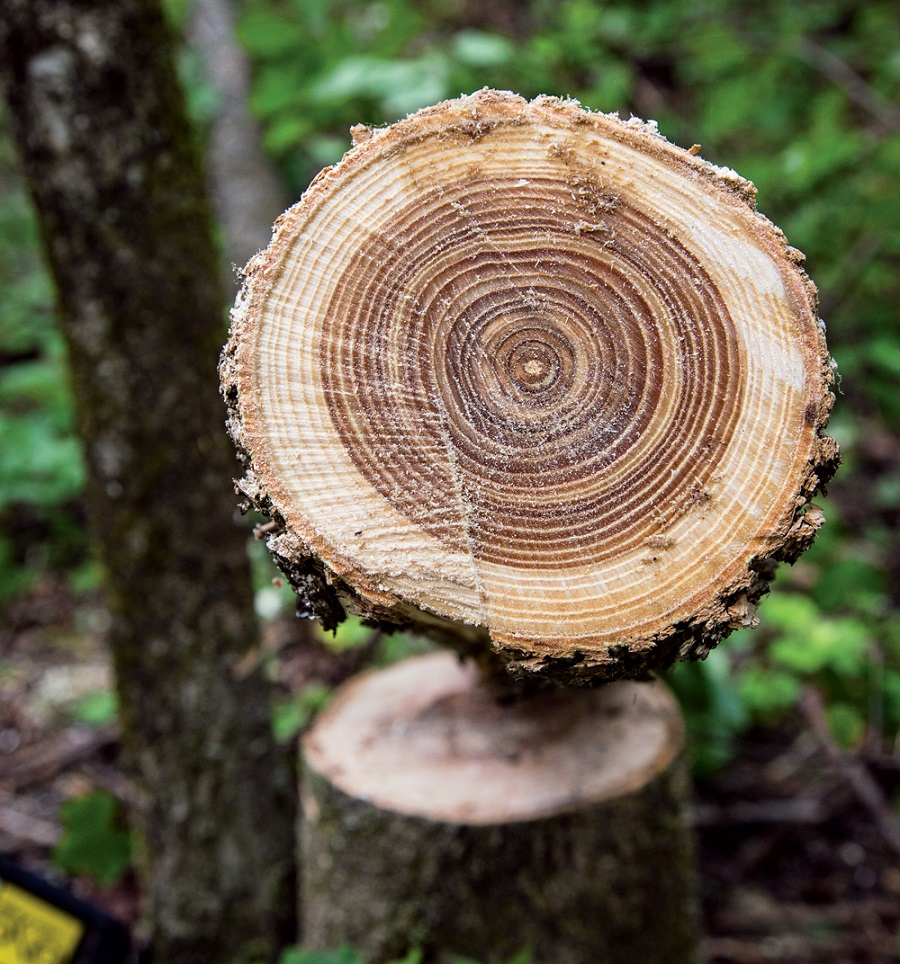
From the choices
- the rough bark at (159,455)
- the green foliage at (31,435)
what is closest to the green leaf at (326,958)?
the rough bark at (159,455)

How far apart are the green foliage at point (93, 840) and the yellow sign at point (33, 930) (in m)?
0.23

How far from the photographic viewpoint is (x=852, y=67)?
4668mm

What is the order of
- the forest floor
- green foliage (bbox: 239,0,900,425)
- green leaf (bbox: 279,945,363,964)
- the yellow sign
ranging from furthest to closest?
green foliage (bbox: 239,0,900,425) < the forest floor < the yellow sign < green leaf (bbox: 279,945,363,964)

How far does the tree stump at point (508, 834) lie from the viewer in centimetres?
151

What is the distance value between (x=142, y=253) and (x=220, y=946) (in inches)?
68.0

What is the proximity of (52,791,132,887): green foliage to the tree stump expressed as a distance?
776 millimetres

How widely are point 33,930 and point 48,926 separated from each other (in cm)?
3

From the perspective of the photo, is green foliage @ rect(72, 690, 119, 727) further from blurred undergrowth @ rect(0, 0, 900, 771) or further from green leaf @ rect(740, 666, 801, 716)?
green leaf @ rect(740, 666, 801, 716)

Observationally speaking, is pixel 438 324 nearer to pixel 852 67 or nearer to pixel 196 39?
pixel 852 67

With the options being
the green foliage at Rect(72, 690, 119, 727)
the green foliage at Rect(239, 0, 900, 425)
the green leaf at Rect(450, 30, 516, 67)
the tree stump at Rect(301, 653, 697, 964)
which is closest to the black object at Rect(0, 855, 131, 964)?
the tree stump at Rect(301, 653, 697, 964)

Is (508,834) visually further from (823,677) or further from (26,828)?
(26,828)

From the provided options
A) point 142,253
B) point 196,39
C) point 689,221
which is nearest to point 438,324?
point 689,221

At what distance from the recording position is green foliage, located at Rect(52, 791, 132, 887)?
7.14 ft

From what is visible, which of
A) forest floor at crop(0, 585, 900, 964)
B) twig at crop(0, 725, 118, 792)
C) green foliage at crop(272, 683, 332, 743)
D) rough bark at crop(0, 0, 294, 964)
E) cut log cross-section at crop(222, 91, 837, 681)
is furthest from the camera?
twig at crop(0, 725, 118, 792)
